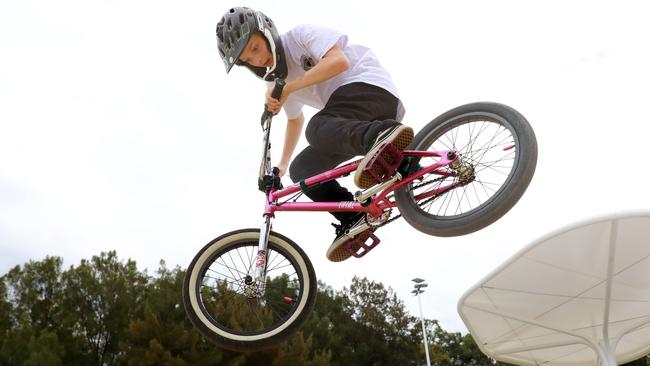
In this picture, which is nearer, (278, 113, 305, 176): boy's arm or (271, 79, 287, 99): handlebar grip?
(271, 79, 287, 99): handlebar grip

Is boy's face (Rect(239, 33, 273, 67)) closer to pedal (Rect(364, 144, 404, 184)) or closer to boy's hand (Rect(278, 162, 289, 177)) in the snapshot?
boy's hand (Rect(278, 162, 289, 177))

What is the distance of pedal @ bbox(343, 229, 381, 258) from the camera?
5.56 metres

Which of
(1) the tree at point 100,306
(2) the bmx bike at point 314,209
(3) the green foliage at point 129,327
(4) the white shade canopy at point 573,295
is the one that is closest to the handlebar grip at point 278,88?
(2) the bmx bike at point 314,209

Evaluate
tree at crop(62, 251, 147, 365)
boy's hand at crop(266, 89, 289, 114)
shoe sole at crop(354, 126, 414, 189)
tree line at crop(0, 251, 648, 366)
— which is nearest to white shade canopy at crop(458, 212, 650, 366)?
tree line at crop(0, 251, 648, 366)

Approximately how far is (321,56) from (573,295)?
78.0 feet

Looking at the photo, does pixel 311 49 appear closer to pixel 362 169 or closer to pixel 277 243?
pixel 362 169

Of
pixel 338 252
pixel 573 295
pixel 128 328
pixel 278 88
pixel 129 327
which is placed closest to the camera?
pixel 278 88

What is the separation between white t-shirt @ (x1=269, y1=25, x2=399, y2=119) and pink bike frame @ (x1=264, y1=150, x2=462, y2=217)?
0.83 metres

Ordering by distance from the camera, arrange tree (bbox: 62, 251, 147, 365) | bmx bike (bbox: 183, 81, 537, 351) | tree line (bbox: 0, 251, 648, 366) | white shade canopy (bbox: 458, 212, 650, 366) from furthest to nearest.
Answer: tree (bbox: 62, 251, 147, 365)
tree line (bbox: 0, 251, 648, 366)
white shade canopy (bbox: 458, 212, 650, 366)
bmx bike (bbox: 183, 81, 537, 351)

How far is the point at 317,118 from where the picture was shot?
534 centimetres

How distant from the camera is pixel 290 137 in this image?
6477 mm

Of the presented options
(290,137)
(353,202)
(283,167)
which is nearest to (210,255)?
(283,167)

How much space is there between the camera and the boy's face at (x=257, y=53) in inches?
206

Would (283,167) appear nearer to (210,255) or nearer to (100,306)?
(210,255)
